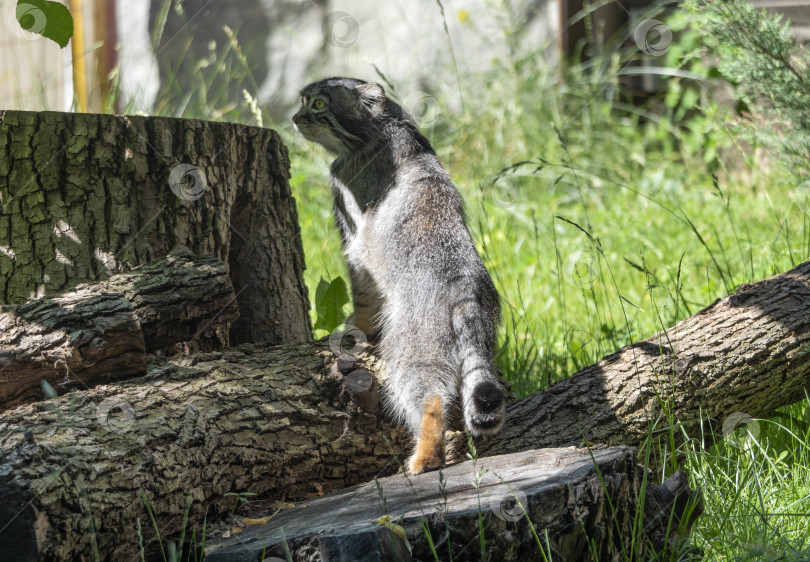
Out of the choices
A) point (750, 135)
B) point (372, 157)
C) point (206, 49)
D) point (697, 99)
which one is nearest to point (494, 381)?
point (372, 157)

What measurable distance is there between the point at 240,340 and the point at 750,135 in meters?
2.63

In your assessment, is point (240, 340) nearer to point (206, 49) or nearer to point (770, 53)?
point (770, 53)

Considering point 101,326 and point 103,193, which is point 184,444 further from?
point 103,193

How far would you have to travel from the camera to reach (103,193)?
2727 millimetres

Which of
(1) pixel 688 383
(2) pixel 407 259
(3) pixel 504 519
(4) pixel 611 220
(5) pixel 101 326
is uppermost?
(4) pixel 611 220

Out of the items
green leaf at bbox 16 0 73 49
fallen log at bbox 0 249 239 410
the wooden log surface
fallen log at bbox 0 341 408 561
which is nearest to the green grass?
the wooden log surface

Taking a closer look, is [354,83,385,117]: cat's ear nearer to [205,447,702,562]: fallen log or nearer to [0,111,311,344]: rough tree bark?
[0,111,311,344]: rough tree bark

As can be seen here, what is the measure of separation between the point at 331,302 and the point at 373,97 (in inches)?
37.2

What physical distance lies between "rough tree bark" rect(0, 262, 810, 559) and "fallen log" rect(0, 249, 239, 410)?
0.10 m

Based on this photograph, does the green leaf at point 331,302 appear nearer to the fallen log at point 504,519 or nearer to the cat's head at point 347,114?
the cat's head at point 347,114

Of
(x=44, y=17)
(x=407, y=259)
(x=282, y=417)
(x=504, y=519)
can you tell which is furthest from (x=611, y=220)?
(x=44, y=17)

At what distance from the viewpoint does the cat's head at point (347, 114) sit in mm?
3348

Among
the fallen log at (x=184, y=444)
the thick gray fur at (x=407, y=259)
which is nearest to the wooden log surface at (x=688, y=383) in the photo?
the thick gray fur at (x=407, y=259)

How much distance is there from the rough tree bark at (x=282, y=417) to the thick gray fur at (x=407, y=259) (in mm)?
175
